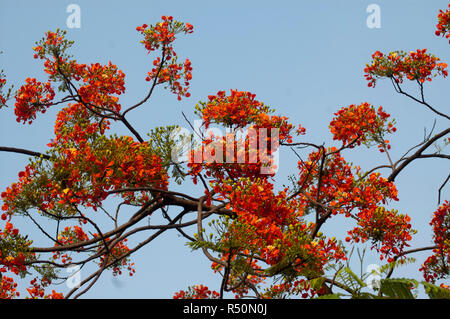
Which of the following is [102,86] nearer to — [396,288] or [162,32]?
[162,32]

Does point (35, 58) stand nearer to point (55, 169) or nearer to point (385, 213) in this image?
point (55, 169)

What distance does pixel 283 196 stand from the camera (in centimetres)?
529

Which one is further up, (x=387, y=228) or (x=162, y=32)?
(x=162, y=32)

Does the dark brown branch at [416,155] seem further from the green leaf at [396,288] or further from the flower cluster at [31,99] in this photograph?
the flower cluster at [31,99]

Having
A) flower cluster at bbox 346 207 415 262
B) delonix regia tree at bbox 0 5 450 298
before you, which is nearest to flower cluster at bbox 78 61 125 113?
delonix regia tree at bbox 0 5 450 298

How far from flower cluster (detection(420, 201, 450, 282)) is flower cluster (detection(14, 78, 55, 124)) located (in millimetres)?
5582

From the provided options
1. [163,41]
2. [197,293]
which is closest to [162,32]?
[163,41]

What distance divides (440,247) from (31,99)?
587 centimetres

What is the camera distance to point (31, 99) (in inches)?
276

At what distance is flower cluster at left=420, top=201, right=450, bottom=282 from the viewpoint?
662 cm

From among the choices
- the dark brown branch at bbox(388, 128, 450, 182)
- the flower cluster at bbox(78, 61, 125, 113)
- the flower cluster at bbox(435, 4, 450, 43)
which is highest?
the flower cluster at bbox(435, 4, 450, 43)

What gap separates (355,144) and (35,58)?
15.0ft

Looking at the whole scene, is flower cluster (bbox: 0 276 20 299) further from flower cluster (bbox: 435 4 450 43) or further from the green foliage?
flower cluster (bbox: 435 4 450 43)
